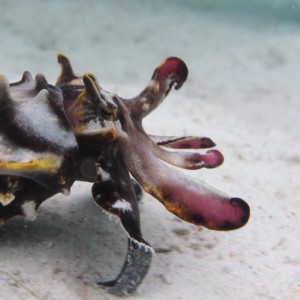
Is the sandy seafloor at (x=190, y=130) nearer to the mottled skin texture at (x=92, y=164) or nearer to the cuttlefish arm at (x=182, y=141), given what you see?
the mottled skin texture at (x=92, y=164)

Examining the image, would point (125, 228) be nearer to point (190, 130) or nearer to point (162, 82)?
point (162, 82)

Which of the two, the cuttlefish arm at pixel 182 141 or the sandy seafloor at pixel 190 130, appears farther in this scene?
the cuttlefish arm at pixel 182 141

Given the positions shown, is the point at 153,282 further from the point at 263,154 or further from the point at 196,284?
the point at 263,154

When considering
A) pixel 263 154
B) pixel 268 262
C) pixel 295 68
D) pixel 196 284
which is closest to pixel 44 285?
pixel 196 284

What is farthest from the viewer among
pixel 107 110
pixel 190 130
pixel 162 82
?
pixel 190 130

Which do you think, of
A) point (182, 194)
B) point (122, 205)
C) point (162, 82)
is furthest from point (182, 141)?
point (122, 205)

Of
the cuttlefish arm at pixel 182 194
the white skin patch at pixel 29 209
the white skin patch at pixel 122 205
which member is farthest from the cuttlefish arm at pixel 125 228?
the white skin patch at pixel 29 209

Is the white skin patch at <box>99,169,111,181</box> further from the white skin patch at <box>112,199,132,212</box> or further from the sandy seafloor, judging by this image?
the sandy seafloor

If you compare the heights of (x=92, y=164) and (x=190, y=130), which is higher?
(x=92, y=164)
